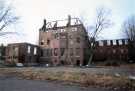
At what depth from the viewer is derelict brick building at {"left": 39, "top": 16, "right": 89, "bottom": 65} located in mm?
61469

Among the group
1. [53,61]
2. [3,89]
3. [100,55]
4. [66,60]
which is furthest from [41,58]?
[3,89]

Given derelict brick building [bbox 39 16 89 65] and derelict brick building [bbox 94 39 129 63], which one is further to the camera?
derelict brick building [bbox 94 39 129 63]

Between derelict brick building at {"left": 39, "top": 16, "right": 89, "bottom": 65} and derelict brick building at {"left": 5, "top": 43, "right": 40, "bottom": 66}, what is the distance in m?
2.48

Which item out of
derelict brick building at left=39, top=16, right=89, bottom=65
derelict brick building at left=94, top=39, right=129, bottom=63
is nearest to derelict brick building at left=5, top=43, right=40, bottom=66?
derelict brick building at left=39, top=16, right=89, bottom=65

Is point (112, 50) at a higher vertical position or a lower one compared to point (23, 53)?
higher

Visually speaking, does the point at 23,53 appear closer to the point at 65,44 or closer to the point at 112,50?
the point at 65,44

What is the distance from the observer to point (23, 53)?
210 ft

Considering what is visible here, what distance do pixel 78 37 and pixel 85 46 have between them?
3478 millimetres

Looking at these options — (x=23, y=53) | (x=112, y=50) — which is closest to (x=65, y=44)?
(x=23, y=53)

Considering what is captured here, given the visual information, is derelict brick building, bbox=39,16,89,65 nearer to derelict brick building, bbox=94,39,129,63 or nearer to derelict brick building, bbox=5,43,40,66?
derelict brick building, bbox=5,43,40,66

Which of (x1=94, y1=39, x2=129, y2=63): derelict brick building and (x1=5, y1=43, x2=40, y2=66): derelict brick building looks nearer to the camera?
(x1=5, y1=43, x2=40, y2=66): derelict brick building

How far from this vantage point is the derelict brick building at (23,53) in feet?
209

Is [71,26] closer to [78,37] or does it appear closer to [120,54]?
[78,37]

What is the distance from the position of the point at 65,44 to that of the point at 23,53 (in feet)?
43.8
